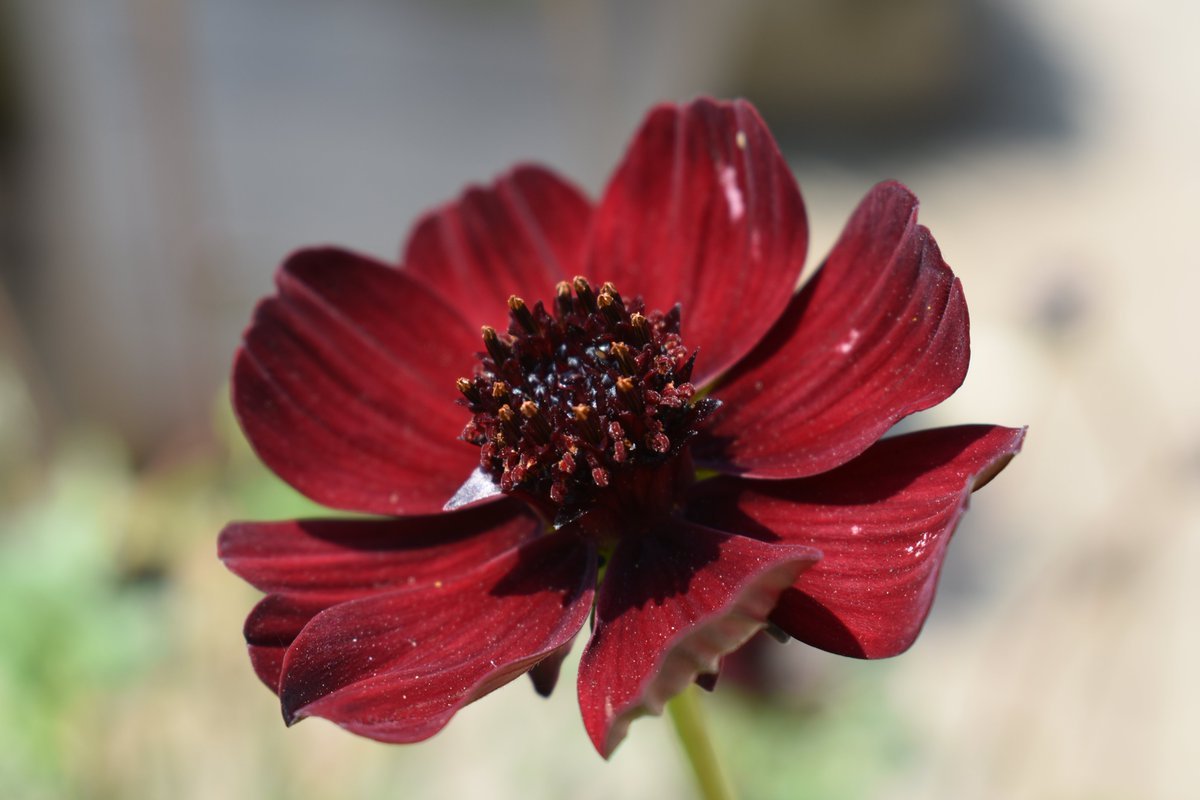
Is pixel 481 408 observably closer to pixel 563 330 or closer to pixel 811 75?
pixel 563 330

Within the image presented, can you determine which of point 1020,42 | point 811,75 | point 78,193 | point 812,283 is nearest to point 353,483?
point 812,283

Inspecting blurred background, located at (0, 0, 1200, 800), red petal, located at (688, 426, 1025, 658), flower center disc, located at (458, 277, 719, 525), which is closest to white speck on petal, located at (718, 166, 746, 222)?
flower center disc, located at (458, 277, 719, 525)

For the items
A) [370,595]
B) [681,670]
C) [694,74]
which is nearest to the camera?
[681,670]

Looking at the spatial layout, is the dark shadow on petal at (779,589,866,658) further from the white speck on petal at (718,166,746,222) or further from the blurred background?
the blurred background

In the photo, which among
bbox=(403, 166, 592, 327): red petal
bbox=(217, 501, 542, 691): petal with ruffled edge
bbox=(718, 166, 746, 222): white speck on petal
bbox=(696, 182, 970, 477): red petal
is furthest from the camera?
bbox=(403, 166, 592, 327): red petal

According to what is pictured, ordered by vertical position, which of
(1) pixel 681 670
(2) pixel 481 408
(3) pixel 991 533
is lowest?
(3) pixel 991 533

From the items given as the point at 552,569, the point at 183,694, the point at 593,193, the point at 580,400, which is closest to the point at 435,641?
the point at 552,569
